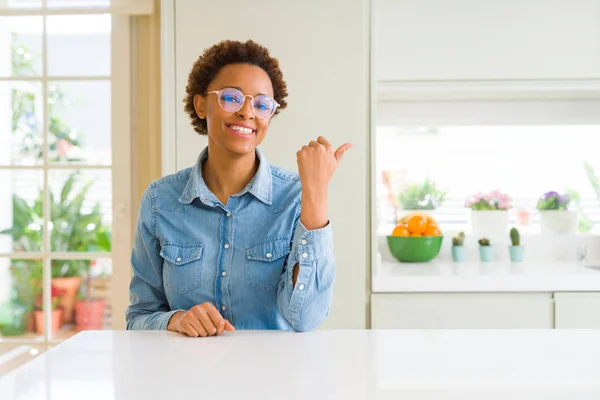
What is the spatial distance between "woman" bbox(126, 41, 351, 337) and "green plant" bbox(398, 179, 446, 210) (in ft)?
5.63

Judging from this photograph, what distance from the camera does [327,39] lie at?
2346mm

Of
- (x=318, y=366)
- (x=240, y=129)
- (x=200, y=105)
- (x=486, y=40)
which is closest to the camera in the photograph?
(x=318, y=366)

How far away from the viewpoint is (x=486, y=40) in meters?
2.55

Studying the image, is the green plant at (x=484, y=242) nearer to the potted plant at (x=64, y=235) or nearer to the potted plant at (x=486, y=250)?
the potted plant at (x=486, y=250)

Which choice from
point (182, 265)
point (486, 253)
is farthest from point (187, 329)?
point (486, 253)

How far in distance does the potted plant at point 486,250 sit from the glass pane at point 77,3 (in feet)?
6.67

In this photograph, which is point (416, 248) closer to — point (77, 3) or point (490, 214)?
point (490, 214)

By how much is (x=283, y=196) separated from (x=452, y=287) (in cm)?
114

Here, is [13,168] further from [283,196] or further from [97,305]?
[283,196]

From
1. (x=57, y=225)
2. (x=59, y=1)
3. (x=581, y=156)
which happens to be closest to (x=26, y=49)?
(x=59, y=1)

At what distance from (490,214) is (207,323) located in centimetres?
224

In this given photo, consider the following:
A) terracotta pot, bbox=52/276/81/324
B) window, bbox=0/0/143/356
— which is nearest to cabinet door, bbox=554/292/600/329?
window, bbox=0/0/143/356

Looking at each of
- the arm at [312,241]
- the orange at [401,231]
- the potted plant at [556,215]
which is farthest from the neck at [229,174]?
the potted plant at [556,215]

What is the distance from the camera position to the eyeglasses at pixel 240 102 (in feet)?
4.52
